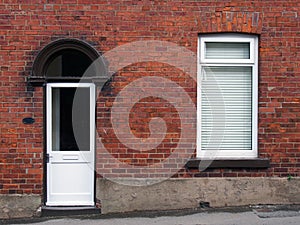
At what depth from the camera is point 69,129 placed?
25.1 ft

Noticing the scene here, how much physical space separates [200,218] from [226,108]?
81.4 inches

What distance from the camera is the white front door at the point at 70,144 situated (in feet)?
24.6

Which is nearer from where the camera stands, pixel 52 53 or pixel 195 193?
pixel 52 53

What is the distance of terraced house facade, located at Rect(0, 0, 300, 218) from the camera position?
7277 mm

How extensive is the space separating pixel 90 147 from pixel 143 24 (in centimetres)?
240

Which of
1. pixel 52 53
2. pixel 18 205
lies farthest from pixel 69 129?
pixel 18 205

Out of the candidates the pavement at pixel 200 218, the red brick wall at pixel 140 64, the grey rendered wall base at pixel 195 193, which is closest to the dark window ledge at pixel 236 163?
the red brick wall at pixel 140 64

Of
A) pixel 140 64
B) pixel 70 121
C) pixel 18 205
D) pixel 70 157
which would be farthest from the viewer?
pixel 70 121

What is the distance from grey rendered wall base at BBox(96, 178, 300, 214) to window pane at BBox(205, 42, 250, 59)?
7.29ft

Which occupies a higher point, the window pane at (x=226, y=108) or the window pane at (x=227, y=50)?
the window pane at (x=227, y=50)

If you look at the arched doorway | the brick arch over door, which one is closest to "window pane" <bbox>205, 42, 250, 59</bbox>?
the brick arch over door

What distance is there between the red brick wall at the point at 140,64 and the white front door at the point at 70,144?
261 mm

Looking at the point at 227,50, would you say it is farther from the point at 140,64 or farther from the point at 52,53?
the point at 52,53

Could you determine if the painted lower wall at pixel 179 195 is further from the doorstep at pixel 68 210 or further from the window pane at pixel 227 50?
the window pane at pixel 227 50
